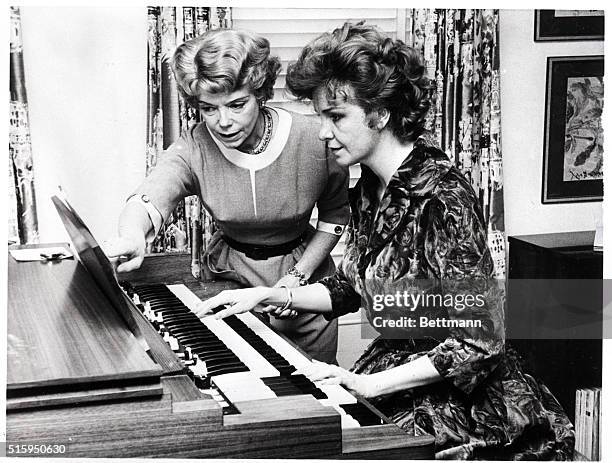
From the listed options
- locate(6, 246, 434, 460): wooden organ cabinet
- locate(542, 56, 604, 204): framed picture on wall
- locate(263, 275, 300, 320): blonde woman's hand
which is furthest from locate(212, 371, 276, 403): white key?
locate(542, 56, 604, 204): framed picture on wall

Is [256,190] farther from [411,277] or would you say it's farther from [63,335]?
[63,335]

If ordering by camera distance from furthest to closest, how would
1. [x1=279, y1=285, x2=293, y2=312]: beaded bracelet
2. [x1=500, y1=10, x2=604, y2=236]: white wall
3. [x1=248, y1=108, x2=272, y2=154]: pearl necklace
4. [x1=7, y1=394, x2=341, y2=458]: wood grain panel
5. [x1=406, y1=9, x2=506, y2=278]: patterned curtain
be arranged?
[x1=406, y1=9, x2=506, y2=278]: patterned curtain
[x1=500, y1=10, x2=604, y2=236]: white wall
[x1=248, y1=108, x2=272, y2=154]: pearl necklace
[x1=279, y1=285, x2=293, y2=312]: beaded bracelet
[x1=7, y1=394, x2=341, y2=458]: wood grain panel

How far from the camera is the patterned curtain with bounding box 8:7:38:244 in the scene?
73.4 inches

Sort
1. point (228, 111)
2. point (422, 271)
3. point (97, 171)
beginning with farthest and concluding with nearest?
1. point (97, 171)
2. point (228, 111)
3. point (422, 271)

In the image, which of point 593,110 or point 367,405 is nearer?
point 367,405

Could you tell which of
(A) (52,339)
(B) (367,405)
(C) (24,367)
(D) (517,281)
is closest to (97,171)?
(A) (52,339)

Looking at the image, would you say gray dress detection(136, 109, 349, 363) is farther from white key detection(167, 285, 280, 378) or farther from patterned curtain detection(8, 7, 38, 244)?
patterned curtain detection(8, 7, 38, 244)

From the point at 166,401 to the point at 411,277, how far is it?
618 millimetres

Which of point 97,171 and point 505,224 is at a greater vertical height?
point 97,171

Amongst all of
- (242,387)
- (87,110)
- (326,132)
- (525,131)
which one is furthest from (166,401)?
(525,131)

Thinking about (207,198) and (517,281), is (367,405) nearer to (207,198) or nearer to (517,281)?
(207,198)

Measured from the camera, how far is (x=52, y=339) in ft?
4.30

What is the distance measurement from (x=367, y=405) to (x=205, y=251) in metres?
0.84

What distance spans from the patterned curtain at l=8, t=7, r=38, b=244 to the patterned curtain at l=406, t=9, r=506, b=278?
3.54 feet
